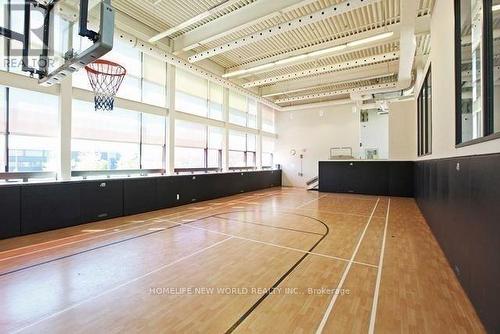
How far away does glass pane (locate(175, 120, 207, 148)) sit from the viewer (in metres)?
8.25

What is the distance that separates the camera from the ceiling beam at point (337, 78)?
8734 mm

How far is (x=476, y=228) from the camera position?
2312 mm

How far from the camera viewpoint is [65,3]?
3.77 meters

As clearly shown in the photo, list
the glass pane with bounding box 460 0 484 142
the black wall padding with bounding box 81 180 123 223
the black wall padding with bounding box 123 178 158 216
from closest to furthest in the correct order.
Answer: the glass pane with bounding box 460 0 484 142
the black wall padding with bounding box 81 180 123 223
the black wall padding with bounding box 123 178 158 216

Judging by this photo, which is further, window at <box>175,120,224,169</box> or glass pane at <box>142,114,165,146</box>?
window at <box>175,120,224,169</box>

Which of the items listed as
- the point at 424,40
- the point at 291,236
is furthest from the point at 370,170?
the point at 291,236

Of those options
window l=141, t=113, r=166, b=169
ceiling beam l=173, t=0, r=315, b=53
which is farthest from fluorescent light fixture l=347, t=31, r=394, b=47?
window l=141, t=113, r=166, b=169

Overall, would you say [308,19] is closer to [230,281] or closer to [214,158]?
[230,281]

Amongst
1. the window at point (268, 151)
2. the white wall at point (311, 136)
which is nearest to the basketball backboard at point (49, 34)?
the window at point (268, 151)

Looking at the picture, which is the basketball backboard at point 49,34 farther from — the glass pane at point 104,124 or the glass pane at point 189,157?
the glass pane at point 189,157

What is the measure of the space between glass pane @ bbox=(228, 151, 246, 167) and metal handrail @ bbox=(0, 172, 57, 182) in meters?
6.47

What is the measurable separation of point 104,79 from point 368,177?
968 centimetres

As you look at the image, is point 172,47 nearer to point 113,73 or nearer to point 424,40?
point 113,73

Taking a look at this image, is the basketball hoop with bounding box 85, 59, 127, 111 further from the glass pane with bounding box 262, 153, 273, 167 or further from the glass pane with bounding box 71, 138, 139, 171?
the glass pane with bounding box 262, 153, 273, 167
